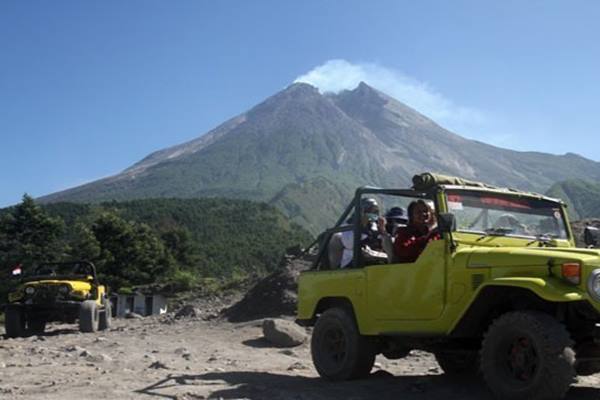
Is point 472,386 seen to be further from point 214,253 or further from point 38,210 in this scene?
point 214,253

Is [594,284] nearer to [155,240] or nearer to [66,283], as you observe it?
[66,283]

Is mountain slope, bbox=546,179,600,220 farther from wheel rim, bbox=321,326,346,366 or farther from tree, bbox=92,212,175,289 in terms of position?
wheel rim, bbox=321,326,346,366

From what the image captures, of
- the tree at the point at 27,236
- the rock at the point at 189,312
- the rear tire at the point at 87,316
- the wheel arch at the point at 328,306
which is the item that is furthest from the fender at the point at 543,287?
the tree at the point at 27,236

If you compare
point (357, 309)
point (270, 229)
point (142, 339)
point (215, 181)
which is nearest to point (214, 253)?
point (270, 229)

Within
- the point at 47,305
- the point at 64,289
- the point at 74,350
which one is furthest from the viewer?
the point at 64,289

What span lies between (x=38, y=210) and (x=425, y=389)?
48.5 m

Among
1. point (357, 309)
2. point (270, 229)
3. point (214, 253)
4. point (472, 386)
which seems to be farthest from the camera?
point (270, 229)

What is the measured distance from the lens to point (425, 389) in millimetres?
6996

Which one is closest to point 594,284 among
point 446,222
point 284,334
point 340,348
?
point 446,222

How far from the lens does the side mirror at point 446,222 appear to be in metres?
6.44

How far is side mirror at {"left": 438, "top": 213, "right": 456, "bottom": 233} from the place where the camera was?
6.44m

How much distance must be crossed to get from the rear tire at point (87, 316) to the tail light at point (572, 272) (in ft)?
38.2

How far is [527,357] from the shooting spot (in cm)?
571

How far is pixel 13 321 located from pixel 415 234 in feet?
34.6
